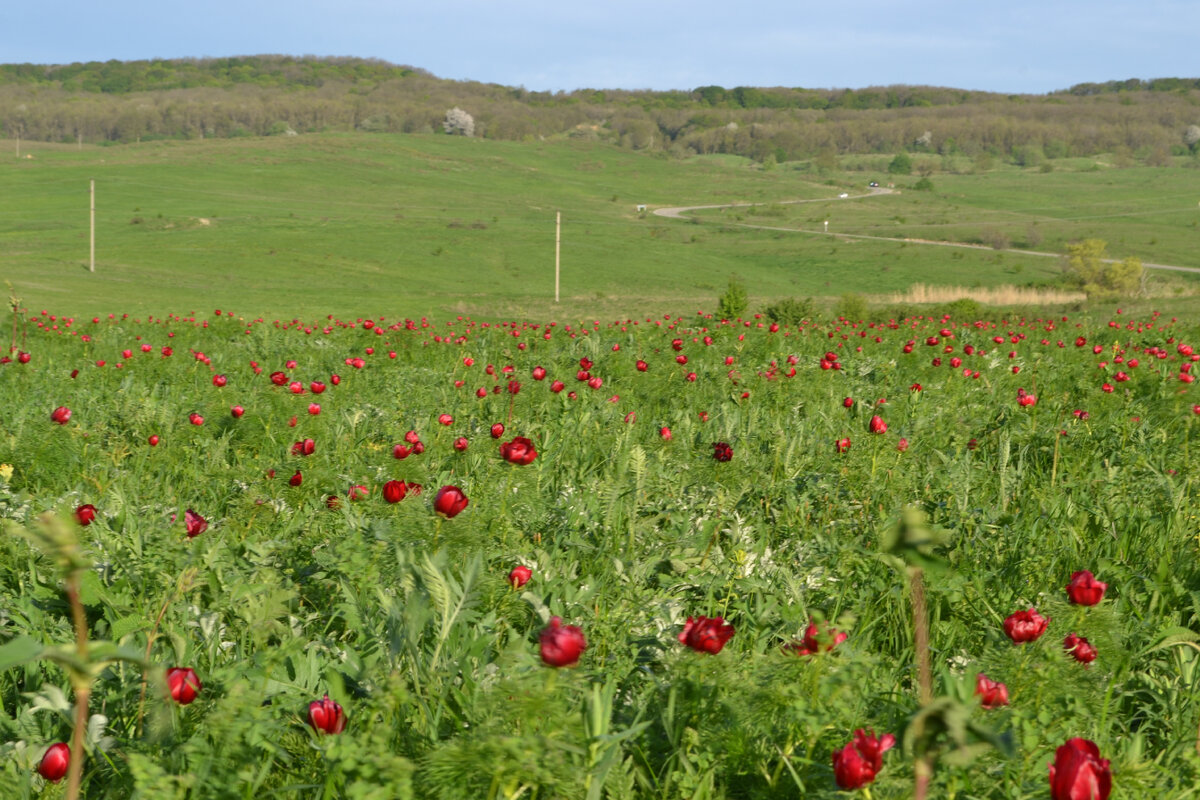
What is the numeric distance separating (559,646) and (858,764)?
49 cm

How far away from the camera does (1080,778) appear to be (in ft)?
4.25

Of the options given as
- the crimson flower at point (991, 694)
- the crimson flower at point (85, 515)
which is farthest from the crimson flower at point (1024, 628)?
the crimson flower at point (85, 515)

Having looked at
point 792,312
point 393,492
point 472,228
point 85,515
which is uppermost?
point 472,228

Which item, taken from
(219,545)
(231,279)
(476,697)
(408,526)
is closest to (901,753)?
(476,697)

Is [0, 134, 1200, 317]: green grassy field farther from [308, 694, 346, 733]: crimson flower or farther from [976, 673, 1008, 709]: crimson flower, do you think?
[976, 673, 1008, 709]: crimson flower

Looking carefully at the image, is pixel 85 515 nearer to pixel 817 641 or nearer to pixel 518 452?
pixel 518 452

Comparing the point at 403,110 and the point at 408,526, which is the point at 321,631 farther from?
the point at 403,110

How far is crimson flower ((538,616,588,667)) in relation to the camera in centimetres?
153

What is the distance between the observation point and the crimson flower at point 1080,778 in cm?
129

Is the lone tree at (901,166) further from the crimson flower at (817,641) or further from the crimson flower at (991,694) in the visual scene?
the crimson flower at (991,694)

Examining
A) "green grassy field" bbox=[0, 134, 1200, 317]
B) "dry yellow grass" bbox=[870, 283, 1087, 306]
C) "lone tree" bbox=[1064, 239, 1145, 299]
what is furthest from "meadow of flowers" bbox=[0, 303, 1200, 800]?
"lone tree" bbox=[1064, 239, 1145, 299]

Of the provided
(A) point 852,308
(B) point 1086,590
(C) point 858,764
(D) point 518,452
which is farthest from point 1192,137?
(C) point 858,764

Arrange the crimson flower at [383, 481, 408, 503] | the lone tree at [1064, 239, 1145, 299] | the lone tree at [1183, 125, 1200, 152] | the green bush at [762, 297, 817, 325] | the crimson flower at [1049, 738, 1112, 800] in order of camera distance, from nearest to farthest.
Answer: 1. the crimson flower at [1049, 738, 1112, 800]
2. the crimson flower at [383, 481, 408, 503]
3. the green bush at [762, 297, 817, 325]
4. the lone tree at [1064, 239, 1145, 299]
5. the lone tree at [1183, 125, 1200, 152]

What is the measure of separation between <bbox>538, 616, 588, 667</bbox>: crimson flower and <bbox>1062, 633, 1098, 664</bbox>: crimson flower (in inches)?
41.8
